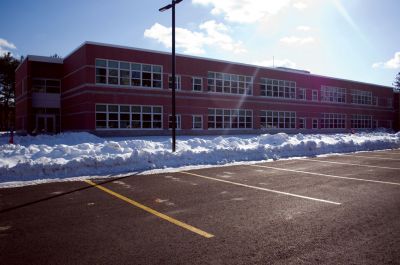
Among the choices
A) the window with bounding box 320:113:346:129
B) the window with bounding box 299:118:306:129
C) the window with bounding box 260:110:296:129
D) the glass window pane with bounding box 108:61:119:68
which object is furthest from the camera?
the window with bounding box 320:113:346:129

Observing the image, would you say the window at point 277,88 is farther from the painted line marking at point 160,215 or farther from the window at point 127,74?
the painted line marking at point 160,215

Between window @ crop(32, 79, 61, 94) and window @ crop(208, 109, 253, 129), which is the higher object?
window @ crop(32, 79, 61, 94)

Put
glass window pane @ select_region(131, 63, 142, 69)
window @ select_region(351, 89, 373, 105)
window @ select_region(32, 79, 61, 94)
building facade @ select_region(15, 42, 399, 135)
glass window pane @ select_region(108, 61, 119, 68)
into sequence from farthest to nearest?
window @ select_region(351, 89, 373, 105)
window @ select_region(32, 79, 61, 94)
glass window pane @ select_region(131, 63, 142, 69)
glass window pane @ select_region(108, 61, 119, 68)
building facade @ select_region(15, 42, 399, 135)

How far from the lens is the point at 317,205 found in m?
6.63

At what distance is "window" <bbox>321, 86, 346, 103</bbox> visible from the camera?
50.4 m

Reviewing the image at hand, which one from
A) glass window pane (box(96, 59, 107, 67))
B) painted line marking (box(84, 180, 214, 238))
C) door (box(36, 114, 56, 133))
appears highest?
glass window pane (box(96, 59, 107, 67))

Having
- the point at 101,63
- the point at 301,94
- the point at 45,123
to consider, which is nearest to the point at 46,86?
the point at 45,123

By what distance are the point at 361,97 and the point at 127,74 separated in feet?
147

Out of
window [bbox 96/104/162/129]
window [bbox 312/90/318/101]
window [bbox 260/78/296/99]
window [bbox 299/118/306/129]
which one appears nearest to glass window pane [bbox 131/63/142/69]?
window [bbox 96/104/162/129]

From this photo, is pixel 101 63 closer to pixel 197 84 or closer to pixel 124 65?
pixel 124 65

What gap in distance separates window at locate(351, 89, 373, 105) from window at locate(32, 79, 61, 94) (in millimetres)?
47444

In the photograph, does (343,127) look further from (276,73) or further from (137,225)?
(137,225)

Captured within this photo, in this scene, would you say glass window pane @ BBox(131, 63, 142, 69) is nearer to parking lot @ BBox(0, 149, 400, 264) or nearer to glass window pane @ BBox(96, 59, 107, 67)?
glass window pane @ BBox(96, 59, 107, 67)

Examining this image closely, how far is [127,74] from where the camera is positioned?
3184 cm
